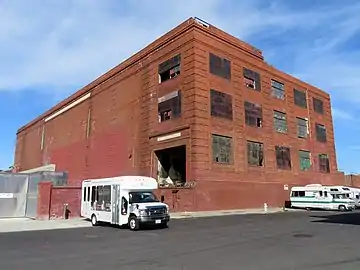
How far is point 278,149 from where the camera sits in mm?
45875

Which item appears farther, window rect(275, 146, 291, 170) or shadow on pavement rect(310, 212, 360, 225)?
window rect(275, 146, 291, 170)

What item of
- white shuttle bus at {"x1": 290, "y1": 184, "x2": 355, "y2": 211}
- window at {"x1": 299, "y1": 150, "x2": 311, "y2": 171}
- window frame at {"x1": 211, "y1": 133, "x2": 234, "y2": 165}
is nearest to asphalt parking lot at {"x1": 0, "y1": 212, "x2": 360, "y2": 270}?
window frame at {"x1": 211, "y1": 133, "x2": 234, "y2": 165}

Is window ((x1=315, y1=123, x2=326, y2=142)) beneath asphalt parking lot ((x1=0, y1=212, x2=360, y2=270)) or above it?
above

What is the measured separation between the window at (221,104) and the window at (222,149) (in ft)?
7.88

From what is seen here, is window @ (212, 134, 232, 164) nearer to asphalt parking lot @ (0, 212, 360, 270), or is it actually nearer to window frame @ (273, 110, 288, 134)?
window frame @ (273, 110, 288, 134)

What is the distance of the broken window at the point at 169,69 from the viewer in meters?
39.1

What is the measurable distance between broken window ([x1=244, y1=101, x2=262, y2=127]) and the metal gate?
2418cm

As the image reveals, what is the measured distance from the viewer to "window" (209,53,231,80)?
127ft

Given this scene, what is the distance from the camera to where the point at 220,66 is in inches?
1563

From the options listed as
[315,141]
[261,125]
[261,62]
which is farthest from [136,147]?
[315,141]

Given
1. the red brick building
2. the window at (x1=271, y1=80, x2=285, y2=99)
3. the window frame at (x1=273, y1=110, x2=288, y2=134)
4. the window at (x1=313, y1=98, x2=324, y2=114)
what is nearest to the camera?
the red brick building

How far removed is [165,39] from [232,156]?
14949mm

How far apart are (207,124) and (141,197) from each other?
17.4 meters

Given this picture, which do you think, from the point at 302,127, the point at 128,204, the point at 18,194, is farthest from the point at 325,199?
the point at 18,194
